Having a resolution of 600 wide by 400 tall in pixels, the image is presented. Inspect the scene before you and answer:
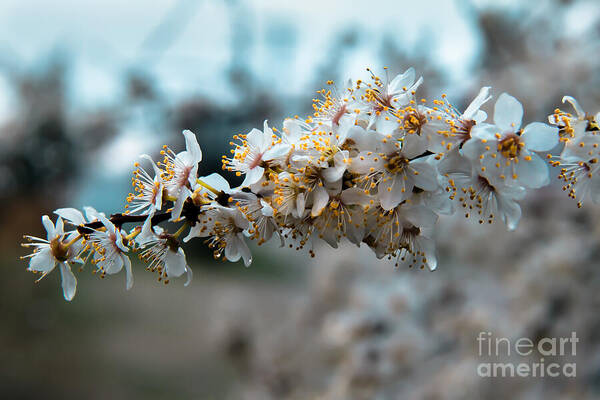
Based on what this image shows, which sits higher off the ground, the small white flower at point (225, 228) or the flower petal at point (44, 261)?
the small white flower at point (225, 228)

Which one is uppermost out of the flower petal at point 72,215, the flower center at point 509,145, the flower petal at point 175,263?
the flower center at point 509,145

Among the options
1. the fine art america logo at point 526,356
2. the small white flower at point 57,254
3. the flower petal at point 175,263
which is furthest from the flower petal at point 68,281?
the fine art america logo at point 526,356

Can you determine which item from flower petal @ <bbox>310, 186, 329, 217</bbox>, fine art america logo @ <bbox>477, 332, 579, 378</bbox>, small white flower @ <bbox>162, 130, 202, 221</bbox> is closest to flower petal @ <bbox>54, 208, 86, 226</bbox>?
small white flower @ <bbox>162, 130, 202, 221</bbox>

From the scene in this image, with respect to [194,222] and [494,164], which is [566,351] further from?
[194,222]

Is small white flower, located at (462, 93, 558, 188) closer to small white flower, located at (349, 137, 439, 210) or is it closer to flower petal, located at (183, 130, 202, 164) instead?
small white flower, located at (349, 137, 439, 210)

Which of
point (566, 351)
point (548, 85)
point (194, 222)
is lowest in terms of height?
point (194, 222)

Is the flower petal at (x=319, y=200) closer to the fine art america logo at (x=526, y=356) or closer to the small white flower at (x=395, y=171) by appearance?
the small white flower at (x=395, y=171)

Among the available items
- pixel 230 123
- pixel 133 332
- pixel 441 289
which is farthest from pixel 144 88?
pixel 441 289
